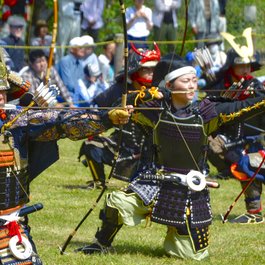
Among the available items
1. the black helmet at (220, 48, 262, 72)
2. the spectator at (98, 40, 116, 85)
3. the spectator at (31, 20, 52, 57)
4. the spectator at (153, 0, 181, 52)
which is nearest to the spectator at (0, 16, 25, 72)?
the spectator at (31, 20, 52, 57)

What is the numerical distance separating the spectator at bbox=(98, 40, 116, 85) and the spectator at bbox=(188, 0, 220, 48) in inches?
50.5

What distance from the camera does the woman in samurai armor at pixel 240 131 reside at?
7.82 meters

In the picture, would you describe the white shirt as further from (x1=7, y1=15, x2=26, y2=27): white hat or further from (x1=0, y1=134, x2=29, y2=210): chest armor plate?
(x1=0, y1=134, x2=29, y2=210): chest armor plate

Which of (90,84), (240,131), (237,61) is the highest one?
(237,61)

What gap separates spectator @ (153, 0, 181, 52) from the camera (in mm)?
10365

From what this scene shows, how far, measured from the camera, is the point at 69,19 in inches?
541

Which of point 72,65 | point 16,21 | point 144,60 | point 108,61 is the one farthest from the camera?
point 108,61

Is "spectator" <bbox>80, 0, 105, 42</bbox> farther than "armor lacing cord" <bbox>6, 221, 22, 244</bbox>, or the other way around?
"spectator" <bbox>80, 0, 105, 42</bbox>

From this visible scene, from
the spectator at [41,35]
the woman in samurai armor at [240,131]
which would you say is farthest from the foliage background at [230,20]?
the spectator at [41,35]

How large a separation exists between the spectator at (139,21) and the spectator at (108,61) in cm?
73

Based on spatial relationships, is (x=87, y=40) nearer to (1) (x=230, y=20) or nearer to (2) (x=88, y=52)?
(2) (x=88, y=52)

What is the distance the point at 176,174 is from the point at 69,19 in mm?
7370

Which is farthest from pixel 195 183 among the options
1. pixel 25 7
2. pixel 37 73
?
pixel 25 7

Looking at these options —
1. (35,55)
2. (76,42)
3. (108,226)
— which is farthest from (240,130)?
(76,42)
